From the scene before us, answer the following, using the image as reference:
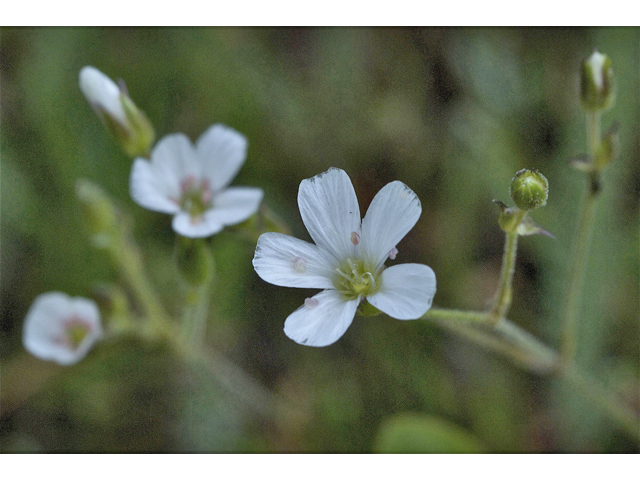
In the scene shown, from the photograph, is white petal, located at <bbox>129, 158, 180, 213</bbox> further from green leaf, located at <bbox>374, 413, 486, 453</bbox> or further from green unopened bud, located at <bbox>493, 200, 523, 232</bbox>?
green leaf, located at <bbox>374, 413, 486, 453</bbox>

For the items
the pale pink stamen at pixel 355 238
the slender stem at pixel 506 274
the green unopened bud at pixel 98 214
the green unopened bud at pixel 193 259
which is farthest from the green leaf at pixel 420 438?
the green unopened bud at pixel 98 214

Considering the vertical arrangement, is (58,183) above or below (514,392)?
above

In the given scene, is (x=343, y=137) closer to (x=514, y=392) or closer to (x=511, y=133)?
(x=511, y=133)

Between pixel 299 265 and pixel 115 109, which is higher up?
pixel 115 109

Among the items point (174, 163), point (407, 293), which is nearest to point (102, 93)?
point (174, 163)

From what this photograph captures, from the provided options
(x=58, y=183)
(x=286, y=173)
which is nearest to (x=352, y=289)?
(x=286, y=173)

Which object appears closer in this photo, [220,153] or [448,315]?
[448,315]

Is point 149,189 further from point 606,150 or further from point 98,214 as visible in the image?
point 606,150
